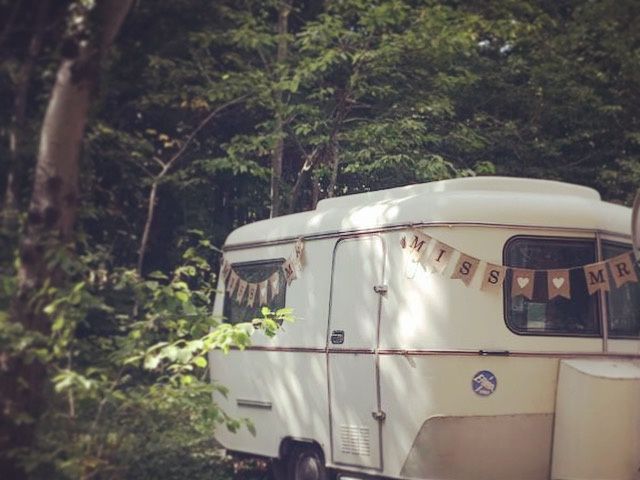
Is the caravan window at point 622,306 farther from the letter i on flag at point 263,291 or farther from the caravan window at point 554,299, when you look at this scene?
the letter i on flag at point 263,291

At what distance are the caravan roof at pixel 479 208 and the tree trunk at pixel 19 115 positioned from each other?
3.16 metres

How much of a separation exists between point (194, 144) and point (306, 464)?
16.8 ft

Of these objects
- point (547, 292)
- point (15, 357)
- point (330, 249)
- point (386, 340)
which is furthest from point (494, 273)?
point (15, 357)

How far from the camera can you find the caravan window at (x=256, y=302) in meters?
10.8

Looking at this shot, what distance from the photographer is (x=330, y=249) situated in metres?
9.92

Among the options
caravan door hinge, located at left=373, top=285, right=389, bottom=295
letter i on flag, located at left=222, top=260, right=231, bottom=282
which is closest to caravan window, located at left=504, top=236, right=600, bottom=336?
caravan door hinge, located at left=373, top=285, right=389, bottom=295

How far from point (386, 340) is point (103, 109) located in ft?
9.37

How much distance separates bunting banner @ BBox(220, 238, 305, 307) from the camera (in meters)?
10.5

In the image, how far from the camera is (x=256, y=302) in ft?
37.2

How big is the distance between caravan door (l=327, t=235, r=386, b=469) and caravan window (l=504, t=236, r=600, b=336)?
1.09m

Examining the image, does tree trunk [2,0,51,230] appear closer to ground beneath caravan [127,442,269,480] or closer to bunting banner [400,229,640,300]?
ground beneath caravan [127,442,269,480]

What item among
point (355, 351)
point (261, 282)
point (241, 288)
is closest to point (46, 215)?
point (355, 351)

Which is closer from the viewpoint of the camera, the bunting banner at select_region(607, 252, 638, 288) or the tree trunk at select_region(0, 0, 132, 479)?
the tree trunk at select_region(0, 0, 132, 479)

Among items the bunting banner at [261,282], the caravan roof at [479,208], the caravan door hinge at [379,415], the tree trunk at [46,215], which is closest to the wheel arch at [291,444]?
the caravan door hinge at [379,415]
